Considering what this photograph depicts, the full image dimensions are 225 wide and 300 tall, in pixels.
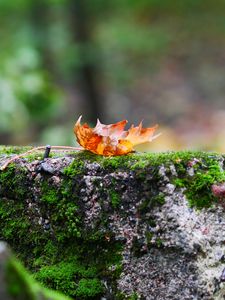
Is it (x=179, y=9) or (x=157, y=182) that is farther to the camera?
(x=179, y=9)

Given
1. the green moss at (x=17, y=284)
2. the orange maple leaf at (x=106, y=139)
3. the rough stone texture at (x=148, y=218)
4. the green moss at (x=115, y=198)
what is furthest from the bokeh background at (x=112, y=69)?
the green moss at (x=17, y=284)

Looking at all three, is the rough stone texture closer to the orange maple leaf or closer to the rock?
the orange maple leaf

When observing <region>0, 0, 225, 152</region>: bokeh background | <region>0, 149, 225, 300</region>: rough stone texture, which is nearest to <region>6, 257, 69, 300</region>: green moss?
<region>0, 149, 225, 300</region>: rough stone texture

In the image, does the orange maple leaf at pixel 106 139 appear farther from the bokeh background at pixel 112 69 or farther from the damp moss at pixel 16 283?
the bokeh background at pixel 112 69

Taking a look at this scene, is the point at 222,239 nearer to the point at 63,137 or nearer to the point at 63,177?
the point at 63,177

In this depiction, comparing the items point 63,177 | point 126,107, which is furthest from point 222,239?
point 126,107

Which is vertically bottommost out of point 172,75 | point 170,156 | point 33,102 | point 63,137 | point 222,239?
point 222,239
